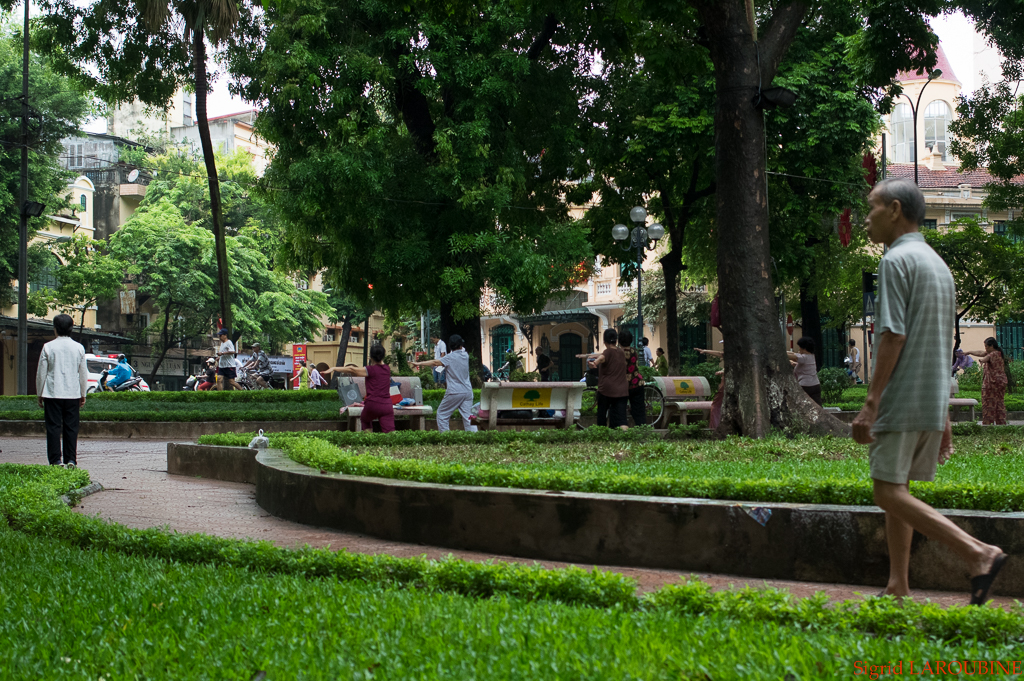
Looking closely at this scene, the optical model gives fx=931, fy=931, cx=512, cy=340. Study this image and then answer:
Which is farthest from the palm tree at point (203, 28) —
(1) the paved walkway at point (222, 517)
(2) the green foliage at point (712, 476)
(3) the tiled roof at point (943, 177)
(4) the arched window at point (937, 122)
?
(4) the arched window at point (937, 122)

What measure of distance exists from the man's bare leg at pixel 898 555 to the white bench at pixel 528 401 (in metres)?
9.25

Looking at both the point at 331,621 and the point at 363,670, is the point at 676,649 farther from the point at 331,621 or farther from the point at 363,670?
the point at 331,621

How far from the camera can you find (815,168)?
22.4 m

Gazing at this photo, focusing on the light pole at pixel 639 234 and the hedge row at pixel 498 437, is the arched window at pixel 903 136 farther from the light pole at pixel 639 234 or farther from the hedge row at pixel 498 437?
the hedge row at pixel 498 437

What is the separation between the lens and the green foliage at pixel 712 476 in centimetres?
506

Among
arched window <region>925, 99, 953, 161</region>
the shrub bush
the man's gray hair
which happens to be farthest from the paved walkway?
arched window <region>925, 99, 953, 161</region>

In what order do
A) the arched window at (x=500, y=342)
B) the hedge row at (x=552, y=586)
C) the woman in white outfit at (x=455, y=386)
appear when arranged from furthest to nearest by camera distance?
the arched window at (x=500, y=342), the woman in white outfit at (x=455, y=386), the hedge row at (x=552, y=586)

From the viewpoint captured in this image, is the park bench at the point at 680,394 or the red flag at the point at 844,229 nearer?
the park bench at the point at 680,394

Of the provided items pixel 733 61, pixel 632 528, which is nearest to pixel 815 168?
pixel 733 61

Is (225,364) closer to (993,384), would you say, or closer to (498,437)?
(498,437)

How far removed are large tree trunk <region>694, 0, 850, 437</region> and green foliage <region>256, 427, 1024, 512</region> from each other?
0.97 meters

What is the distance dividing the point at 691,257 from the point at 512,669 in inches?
989

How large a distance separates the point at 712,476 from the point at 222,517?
3842 mm

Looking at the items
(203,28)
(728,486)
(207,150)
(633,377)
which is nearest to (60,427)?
(633,377)
